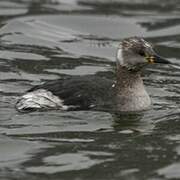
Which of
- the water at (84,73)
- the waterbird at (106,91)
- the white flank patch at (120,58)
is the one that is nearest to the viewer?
the water at (84,73)

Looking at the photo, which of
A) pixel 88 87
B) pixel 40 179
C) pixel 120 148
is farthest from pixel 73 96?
pixel 40 179

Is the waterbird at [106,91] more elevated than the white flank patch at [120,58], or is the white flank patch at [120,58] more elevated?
the white flank patch at [120,58]

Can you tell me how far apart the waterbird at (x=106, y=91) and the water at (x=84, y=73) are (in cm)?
17

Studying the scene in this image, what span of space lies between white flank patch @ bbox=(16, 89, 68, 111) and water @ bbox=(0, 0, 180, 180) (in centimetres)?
14

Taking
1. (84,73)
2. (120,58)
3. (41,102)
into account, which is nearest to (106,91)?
(120,58)

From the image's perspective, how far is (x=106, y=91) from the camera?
12656 millimetres

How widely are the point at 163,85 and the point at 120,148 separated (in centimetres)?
420

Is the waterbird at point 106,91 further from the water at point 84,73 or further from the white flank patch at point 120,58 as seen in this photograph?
the water at point 84,73

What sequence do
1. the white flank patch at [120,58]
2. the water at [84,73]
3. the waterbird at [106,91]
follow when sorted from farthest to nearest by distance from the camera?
1. the white flank patch at [120,58]
2. the waterbird at [106,91]
3. the water at [84,73]

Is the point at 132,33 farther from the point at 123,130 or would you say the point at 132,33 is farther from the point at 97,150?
the point at 97,150

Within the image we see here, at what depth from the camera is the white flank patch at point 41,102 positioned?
1259cm

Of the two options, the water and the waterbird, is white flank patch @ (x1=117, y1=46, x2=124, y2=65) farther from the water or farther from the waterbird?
the water

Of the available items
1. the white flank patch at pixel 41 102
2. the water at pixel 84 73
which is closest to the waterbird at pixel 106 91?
the white flank patch at pixel 41 102

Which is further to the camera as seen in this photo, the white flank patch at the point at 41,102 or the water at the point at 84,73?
the white flank patch at the point at 41,102
